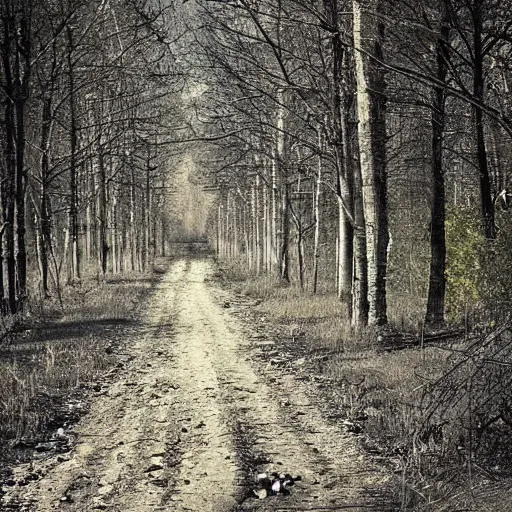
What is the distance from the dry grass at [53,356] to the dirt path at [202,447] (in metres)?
0.51

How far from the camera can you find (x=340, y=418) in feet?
25.5

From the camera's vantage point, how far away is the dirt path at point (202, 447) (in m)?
5.43

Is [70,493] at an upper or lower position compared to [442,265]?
lower

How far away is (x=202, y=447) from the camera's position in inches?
263

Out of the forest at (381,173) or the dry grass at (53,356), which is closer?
the forest at (381,173)

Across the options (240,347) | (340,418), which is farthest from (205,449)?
(240,347)

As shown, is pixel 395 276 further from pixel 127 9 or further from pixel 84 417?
pixel 84 417

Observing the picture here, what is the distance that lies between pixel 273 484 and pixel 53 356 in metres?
5.41

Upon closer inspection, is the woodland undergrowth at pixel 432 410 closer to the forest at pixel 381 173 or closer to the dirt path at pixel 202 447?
the forest at pixel 381 173

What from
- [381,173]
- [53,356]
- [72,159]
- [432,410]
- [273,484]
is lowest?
[273,484]

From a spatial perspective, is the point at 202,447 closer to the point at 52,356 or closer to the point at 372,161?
the point at 52,356

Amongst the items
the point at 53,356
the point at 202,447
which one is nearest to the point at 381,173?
the point at 53,356

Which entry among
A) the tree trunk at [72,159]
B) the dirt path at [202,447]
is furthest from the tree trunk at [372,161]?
the tree trunk at [72,159]

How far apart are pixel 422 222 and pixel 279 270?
7658mm
